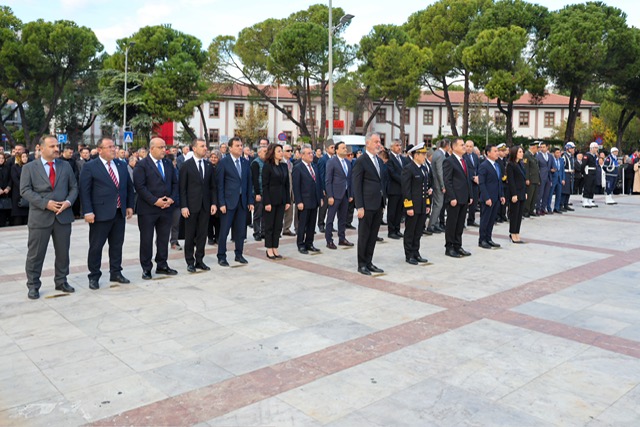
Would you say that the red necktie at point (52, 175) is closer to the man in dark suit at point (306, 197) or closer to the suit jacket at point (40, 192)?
the suit jacket at point (40, 192)

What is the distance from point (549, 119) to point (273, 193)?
6433 centimetres

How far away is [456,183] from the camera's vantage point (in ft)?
30.4

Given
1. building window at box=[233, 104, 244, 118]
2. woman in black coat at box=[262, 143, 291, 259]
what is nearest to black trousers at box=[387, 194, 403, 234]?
woman in black coat at box=[262, 143, 291, 259]

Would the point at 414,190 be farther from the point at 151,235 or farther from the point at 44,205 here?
the point at 44,205

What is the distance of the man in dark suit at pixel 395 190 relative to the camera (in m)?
11.2

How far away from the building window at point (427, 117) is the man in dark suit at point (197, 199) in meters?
61.3

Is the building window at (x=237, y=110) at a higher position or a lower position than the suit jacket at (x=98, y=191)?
higher

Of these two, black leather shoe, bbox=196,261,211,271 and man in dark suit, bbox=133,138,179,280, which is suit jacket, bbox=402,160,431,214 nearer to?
black leather shoe, bbox=196,261,211,271

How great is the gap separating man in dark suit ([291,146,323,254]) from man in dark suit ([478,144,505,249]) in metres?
2.98

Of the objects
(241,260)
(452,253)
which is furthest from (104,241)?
(452,253)

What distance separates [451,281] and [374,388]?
376cm

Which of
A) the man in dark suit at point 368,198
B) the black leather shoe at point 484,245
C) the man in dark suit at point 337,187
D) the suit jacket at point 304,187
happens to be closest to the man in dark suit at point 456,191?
the black leather shoe at point 484,245

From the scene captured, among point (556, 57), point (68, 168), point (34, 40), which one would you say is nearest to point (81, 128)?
point (34, 40)

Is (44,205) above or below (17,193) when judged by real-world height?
above
